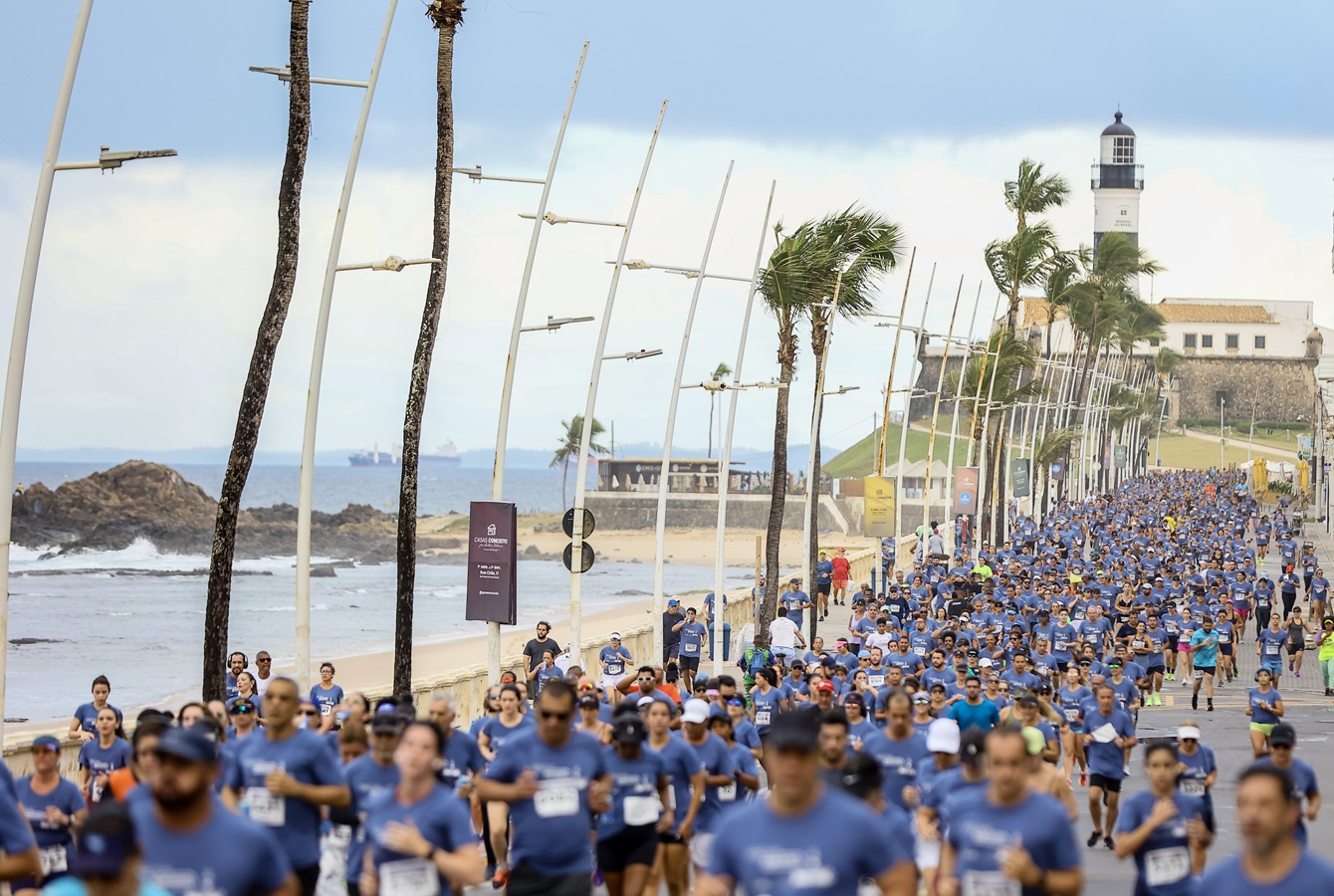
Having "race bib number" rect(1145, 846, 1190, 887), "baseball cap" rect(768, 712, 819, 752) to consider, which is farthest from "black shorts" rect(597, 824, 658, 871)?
"baseball cap" rect(768, 712, 819, 752)

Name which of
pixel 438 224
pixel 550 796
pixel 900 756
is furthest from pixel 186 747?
pixel 438 224

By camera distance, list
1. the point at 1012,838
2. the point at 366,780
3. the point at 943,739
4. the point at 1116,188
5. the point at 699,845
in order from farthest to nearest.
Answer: the point at 1116,188 → the point at 699,845 → the point at 943,739 → the point at 366,780 → the point at 1012,838

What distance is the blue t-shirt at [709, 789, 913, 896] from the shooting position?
20.9 ft

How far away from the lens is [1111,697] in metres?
17.9

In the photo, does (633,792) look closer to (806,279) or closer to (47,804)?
(47,804)

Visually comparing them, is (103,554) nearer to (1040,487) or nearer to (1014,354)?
(1040,487)

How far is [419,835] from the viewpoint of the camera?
26.6 feet

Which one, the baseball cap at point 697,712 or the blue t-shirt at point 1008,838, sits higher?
the blue t-shirt at point 1008,838

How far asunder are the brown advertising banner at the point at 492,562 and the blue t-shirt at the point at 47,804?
38.9ft

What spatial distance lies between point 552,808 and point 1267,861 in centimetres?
372

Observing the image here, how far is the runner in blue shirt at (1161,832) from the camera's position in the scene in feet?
34.0

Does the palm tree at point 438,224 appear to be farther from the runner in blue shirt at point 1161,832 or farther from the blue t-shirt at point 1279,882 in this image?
the blue t-shirt at point 1279,882

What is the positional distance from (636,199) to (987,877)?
2216 cm

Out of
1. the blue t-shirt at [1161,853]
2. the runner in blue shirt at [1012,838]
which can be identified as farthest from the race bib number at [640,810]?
the runner in blue shirt at [1012,838]
